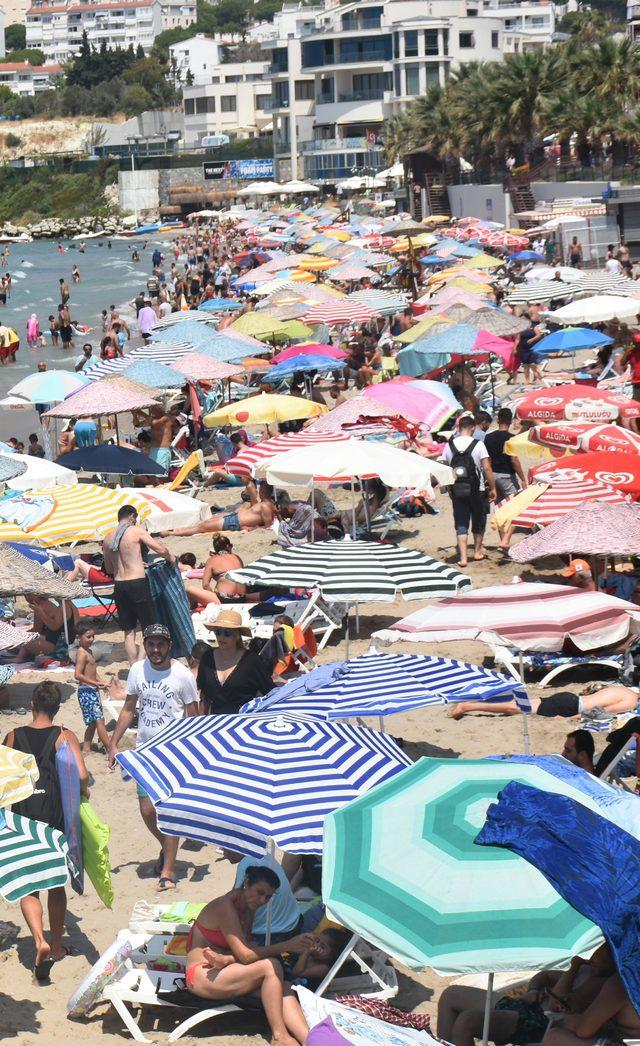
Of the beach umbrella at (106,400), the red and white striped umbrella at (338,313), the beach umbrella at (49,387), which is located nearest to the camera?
the beach umbrella at (106,400)

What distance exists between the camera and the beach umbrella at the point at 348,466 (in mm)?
11156

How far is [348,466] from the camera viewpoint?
11188 millimetres

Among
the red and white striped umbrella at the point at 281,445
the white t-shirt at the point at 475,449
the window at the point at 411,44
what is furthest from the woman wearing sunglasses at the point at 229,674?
the window at the point at 411,44

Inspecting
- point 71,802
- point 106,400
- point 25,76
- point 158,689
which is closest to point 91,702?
point 158,689

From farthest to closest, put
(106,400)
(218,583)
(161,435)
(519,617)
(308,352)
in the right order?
(308,352)
(161,435)
(106,400)
(218,583)
(519,617)

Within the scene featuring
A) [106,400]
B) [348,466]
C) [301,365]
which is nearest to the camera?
[348,466]

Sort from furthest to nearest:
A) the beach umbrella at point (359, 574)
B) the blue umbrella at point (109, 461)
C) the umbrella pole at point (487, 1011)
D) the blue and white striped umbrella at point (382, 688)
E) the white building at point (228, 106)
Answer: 1. the white building at point (228, 106)
2. the blue umbrella at point (109, 461)
3. the beach umbrella at point (359, 574)
4. the blue and white striped umbrella at point (382, 688)
5. the umbrella pole at point (487, 1011)

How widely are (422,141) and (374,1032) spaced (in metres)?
57.1

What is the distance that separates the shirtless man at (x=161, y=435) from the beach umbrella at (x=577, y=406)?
536cm

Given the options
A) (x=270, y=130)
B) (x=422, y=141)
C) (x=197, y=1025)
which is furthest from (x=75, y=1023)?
(x=270, y=130)

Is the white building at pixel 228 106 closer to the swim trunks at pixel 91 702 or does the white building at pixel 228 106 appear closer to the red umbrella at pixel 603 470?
the red umbrella at pixel 603 470

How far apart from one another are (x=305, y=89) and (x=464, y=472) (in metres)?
82.2

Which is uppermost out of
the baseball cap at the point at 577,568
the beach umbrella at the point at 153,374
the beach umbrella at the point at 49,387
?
the beach umbrella at the point at 153,374

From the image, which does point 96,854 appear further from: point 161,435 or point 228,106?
point 228,106
